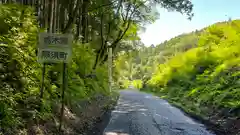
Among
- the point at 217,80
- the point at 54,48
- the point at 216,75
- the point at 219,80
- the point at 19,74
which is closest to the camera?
the point at 19,74

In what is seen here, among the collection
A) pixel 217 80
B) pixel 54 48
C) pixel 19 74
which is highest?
pixel 54 48

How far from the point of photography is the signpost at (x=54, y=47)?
7555 millimetres

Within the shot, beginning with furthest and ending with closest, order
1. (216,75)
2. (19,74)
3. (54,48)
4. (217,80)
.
→ (216,75) < (217,80) < (54,48) < (19,74)

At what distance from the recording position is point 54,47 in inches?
302

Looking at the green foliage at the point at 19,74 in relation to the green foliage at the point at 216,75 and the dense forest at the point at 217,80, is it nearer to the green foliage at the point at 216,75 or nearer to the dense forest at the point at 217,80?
the dense forest at the point at 217,80

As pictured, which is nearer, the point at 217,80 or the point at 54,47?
the point at 54,47

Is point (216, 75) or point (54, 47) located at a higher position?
point (54, 47)

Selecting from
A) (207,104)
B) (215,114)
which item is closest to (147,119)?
(215,114)

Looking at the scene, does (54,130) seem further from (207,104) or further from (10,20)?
(207,104)

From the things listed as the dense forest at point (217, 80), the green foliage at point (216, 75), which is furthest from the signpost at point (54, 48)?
the green foliage at point (216, 75)

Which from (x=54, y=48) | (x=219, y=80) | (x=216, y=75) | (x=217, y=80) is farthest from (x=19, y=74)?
(x=216, y=75)

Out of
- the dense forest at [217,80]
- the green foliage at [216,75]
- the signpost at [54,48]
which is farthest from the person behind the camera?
the green foliage at [216,75]

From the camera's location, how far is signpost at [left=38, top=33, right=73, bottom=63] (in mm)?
7555

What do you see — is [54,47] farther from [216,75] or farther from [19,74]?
[216,75]
